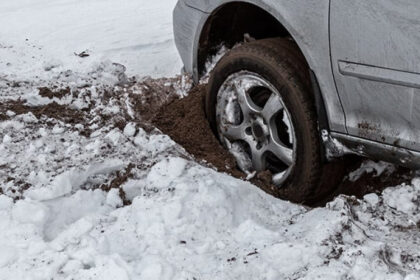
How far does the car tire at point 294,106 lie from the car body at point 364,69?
0.11 m

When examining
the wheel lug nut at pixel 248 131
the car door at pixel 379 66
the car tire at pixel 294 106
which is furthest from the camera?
the wheel lug nut at pixel 248 131

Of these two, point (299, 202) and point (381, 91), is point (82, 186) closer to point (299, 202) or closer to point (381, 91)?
point (299, 202)

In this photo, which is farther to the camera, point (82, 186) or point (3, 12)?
point (3, 12)

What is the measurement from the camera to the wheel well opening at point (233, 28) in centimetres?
377

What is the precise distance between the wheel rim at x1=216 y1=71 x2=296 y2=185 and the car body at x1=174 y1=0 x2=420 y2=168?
1.08 ft

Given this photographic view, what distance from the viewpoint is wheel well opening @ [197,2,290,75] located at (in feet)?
12.4

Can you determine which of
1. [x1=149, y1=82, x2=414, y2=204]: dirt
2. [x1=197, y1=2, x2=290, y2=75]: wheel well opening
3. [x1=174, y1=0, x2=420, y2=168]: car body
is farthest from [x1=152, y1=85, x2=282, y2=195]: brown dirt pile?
[x1=174, y1=0, x2=420, y2=168]: car body

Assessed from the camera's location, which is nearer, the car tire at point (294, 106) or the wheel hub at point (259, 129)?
the car tire at point (294, 106)

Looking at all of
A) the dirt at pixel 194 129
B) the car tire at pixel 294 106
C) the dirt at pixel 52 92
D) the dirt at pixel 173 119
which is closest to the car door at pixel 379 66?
the car tire at pixel 294 106

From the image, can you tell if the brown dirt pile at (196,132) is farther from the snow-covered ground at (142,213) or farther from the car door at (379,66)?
the car door at (379,66)

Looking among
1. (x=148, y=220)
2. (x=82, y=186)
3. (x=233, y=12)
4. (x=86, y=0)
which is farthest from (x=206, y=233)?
(x=86, y=0)

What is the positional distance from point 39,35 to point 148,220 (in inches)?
130

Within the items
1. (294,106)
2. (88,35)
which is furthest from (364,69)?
Result: (88,35)

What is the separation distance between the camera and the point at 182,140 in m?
4.00
